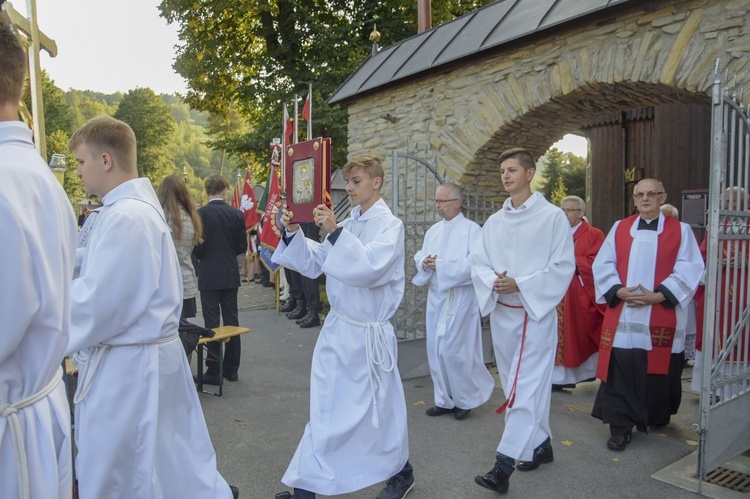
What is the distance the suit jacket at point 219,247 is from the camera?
5.94 meters

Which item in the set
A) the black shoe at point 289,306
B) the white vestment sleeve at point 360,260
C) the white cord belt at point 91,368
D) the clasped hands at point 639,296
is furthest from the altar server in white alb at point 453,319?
the black shoe at point 289,306

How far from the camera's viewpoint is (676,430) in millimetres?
4812

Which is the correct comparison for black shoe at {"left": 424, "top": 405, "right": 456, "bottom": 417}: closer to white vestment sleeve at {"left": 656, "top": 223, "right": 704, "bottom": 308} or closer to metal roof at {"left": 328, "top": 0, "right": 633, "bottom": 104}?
white vestment sleeve at {"left": 656, "top": 223, "right": 704, "bottom": 308}

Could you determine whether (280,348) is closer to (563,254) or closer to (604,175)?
(563,254)

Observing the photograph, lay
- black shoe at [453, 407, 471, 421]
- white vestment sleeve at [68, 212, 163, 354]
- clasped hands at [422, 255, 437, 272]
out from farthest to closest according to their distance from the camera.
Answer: clasped hands at [422, 255, 437, 272] → black shoe at [453, 407, 471, 421] → white vestment sleeve at [68, 212, 163, 354]

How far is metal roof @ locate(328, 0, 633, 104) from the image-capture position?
6.01 meters

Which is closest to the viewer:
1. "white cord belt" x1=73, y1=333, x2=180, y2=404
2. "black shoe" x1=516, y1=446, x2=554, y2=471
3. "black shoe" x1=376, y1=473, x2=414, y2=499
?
"white cord belt" x1=73, y1=333, x2=180, y2=404

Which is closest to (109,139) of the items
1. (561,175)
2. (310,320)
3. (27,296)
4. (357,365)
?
(27,296)

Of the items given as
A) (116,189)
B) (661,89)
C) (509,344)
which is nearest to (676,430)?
(509,344)

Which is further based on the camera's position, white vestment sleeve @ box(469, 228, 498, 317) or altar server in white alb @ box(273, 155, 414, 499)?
white vestment sleeve @ box(469, 228, 498, 317)

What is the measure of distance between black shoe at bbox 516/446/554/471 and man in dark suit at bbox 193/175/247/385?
3.14 metres

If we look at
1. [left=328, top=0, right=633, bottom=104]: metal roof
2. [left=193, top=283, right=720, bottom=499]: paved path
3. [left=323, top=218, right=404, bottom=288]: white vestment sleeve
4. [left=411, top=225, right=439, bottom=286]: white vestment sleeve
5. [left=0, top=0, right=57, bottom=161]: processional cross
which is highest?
[left=328, top=0, right=633, bottom=104]: metal roof

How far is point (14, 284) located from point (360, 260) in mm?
1906

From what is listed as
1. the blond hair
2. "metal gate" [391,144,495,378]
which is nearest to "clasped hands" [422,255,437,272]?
"metal gate" [391,144,495,378]
